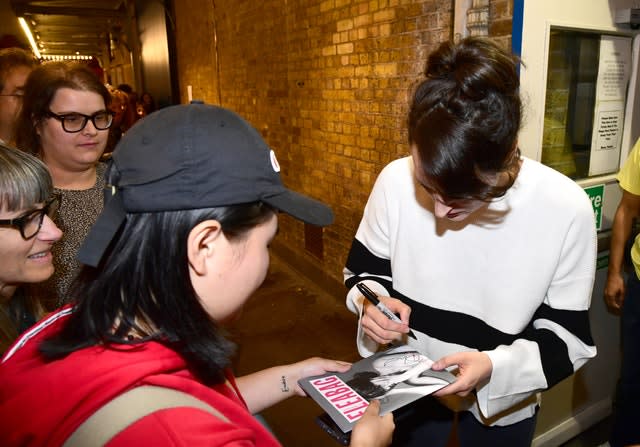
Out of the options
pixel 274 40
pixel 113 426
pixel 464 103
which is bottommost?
pixel 113 426

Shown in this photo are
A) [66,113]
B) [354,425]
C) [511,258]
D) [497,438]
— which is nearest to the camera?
[354,425]

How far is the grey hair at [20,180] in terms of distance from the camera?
128 centimetres

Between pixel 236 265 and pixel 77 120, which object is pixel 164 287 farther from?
pixel 77 120

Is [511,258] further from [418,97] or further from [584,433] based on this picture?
[584,433]

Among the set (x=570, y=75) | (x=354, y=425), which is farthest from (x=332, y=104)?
(x=354, y=425)

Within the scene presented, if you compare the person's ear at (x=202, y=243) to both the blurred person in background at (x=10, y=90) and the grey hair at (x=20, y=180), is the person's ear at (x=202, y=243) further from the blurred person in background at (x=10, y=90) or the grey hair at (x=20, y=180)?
the blurred person in background at (x=10, y=90)

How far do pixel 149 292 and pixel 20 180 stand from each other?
812 millimetres

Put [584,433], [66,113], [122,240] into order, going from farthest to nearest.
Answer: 1. [584,433]
2. [66,113]
3. [122,240]

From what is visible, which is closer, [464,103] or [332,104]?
[464,103]

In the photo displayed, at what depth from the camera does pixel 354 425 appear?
1.05 metres

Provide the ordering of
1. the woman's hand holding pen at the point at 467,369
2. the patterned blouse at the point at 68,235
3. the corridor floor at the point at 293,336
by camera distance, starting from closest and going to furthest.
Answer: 1. the woman's hand holding pen at the point at 467,369
2. the patterned blouse at the point at 68,235
3. the corridor floor at the point at 293,336

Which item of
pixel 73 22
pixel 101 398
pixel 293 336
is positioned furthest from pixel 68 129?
pixel 73 22

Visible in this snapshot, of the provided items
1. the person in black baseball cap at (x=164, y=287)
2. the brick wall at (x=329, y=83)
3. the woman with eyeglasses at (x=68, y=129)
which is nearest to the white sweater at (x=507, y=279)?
the person in black baseball cap at (x=164, y=287)

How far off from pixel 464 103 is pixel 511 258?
1.58ft
